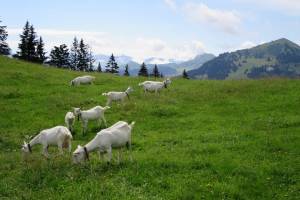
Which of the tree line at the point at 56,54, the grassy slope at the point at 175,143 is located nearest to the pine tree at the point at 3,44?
the tree line at the point at 56,54

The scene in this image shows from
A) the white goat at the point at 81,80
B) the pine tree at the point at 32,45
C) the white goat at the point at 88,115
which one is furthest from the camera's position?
the pine tree at the point at 32,45

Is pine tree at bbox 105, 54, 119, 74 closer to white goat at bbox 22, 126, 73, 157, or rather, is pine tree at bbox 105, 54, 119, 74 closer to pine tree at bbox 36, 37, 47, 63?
pine tree at bbox 36, 37, 47, 63

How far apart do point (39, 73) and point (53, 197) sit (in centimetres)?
3853

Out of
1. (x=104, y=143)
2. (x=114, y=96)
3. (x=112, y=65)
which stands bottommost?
(x=104, y=143)

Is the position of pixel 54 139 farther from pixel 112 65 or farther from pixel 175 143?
pixel 112 65

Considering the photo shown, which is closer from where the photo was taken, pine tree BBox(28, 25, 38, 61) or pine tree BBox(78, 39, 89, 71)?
pine tree BBox(28, 25, 38, 61)

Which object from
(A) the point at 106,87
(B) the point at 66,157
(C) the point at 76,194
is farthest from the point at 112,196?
(A) the point at 106,87

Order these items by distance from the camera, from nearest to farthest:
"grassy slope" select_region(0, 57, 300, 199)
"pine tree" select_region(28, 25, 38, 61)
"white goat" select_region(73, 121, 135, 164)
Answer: "grassy slope" select_region(0, 57, 300, 199), "white goat" select_region(73, 121, 135, 164), "pine tree" select_region(28, 25, 38, 61)

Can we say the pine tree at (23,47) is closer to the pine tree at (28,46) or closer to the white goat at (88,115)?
the pine tree at (28,46)

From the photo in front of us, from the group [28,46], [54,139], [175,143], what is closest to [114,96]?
[175,143]

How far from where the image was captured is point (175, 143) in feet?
77.8

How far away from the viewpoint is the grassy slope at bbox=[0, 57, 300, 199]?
52.1 feet

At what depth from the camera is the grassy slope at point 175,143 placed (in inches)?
626

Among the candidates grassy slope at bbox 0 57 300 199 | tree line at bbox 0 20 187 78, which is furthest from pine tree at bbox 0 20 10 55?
grassy slope at bbox 0 57 300 199
